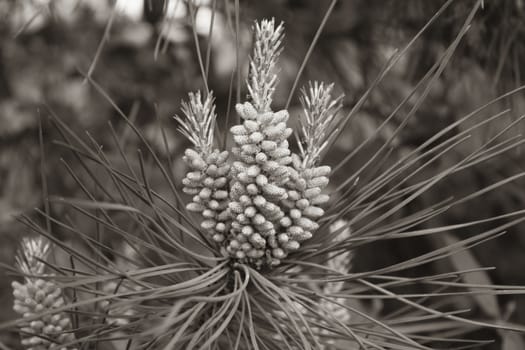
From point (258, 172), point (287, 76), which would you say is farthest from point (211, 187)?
point (287, 76)

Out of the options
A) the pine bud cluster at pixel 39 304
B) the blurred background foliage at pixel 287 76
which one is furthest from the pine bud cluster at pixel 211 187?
the blurred background foliage at pixel 287 76

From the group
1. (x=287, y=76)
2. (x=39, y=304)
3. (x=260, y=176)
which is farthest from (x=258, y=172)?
(x=287, y=76)

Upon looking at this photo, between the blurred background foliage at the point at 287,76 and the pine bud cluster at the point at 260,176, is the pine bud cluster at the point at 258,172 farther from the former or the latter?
the blurred background foliage at the point at 287,76

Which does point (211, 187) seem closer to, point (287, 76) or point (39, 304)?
point (39, 304)

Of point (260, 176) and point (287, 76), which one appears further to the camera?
point (287, 76)

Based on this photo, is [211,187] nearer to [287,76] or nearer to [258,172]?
[258,172]

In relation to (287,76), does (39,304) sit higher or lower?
lower

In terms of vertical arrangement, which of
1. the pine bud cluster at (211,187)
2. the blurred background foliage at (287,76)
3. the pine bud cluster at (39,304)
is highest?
the blurred background foliage at (287,76)

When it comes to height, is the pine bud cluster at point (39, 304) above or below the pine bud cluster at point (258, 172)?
below

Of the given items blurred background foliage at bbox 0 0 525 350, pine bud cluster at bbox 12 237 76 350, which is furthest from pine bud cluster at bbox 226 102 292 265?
blurred background foliage at bbox 0 0 525 350

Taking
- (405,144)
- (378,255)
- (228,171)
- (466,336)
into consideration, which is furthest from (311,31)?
(228,171)
